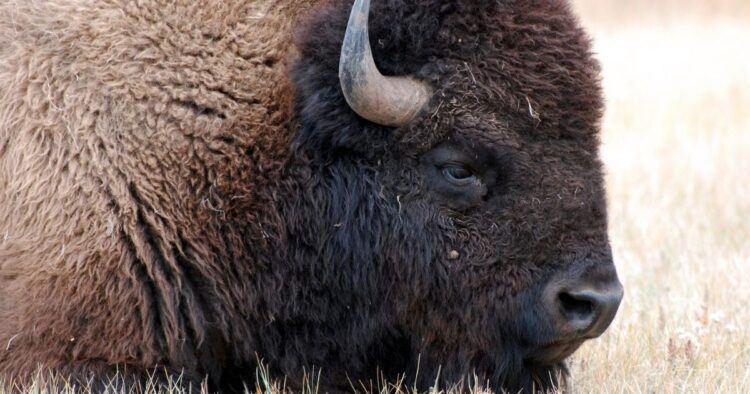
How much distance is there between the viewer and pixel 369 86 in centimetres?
415

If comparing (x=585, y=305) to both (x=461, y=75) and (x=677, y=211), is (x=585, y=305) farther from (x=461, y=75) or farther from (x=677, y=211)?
(x=677, y=211)

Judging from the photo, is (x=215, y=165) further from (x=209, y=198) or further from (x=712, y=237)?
(x=712, y=237)

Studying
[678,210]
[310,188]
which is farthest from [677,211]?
[310,188]

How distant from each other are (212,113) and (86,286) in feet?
2.72

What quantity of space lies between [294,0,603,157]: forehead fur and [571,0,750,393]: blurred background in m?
0.45

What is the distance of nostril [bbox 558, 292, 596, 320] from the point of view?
13.5 feet

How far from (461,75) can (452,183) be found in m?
0.42

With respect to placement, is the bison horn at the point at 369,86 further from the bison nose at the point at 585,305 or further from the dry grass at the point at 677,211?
the dry grass at the point at 677,211

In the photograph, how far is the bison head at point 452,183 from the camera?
4250 millimetres

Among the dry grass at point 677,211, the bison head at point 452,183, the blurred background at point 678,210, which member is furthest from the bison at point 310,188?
the blurred background at point 678,210

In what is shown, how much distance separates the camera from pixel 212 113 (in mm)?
4359

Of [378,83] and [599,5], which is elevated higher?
[378,83]

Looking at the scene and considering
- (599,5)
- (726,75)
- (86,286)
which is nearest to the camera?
(86,286)

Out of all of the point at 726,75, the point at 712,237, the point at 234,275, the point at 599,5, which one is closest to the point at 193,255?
the point at 234,275
